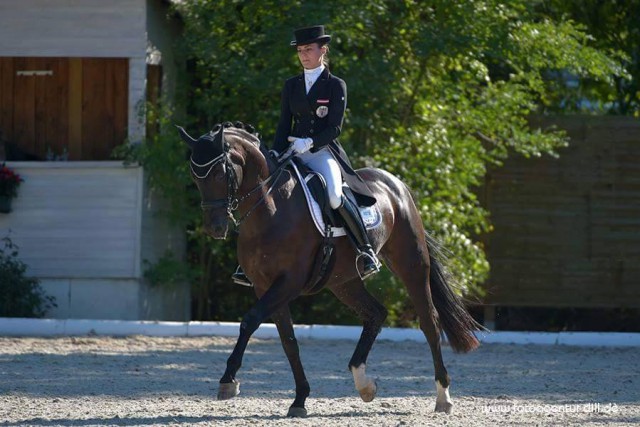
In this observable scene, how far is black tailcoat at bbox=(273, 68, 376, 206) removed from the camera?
26.9 feet

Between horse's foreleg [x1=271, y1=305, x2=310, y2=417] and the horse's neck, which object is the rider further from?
horse's foreleg [x1=271, y1=305, x2=310, y2=417]

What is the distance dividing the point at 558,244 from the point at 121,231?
5.75m

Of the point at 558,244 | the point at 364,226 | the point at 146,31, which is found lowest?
the point at 558,244

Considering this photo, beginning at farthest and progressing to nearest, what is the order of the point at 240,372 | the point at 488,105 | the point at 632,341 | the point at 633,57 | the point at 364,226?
the point at 633,57, the point at 488,105, the point at 632,341, the point at 240,372, the point at 364,226

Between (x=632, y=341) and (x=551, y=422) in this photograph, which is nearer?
(x=551, y=422)

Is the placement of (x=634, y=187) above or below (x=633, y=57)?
below

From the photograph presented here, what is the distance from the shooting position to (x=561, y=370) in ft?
35.8

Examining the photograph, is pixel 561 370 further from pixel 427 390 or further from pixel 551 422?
pixel 551 422

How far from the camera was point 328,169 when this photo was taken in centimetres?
813

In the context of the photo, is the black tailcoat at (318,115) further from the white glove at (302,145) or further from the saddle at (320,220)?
the saddle at (320,220)

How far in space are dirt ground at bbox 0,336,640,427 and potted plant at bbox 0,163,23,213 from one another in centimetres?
226

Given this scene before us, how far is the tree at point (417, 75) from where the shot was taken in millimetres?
13320

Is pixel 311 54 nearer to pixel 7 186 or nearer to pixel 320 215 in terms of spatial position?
pixel 320 215

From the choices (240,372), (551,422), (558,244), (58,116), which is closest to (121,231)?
(58,116)
